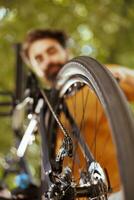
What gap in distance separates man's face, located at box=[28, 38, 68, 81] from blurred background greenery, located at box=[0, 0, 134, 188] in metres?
0.46

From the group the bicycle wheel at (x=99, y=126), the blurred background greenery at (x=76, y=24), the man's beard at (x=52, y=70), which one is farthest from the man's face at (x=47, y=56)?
the bicycle wheel at (x=99, y=126)

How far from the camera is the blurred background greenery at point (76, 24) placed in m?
4.05

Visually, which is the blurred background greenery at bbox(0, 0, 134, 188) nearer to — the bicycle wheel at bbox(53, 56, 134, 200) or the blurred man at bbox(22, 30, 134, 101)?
the blurred man at bbox(22, 30, 134, 101)

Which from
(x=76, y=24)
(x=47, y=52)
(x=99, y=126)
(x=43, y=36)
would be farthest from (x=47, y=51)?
(x=76, y=24)

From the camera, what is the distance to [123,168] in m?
1.14

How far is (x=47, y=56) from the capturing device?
10.9ft

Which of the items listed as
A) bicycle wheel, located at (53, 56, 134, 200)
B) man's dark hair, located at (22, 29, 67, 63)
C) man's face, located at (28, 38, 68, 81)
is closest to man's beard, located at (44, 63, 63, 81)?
man's face, located at (28, 38, 68, 81)

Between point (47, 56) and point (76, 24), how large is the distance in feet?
4.44

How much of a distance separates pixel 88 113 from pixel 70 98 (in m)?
0.25

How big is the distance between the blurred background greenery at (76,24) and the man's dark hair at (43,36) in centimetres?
38

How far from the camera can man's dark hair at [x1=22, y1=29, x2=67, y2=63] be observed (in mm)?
3359

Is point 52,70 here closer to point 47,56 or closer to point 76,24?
point 47,56

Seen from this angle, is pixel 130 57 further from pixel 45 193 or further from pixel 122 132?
pixel 122 132

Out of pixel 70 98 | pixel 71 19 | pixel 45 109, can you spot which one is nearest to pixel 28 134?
pixel 45 109
